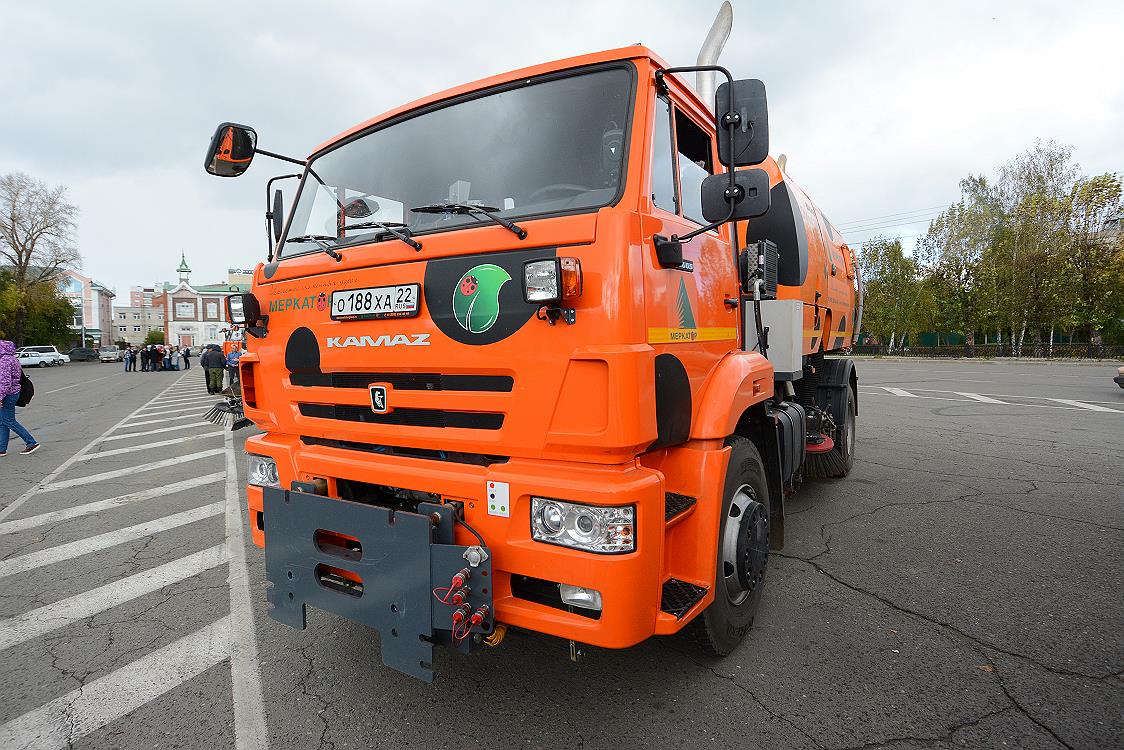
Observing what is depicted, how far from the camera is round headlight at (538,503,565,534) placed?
213cm

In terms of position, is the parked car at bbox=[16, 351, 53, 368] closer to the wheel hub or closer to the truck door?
the truck door

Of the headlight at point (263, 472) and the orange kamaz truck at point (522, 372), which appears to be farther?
the headlight at point (263, 472)

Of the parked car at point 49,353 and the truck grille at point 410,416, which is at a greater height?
the truck grille at point 410,416

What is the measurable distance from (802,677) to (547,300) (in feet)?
7.12

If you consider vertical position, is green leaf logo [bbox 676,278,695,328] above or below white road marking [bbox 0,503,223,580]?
above

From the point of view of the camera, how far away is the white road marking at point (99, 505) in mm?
5328

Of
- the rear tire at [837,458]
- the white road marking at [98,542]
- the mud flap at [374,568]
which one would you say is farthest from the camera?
the rear tire at [837,458]

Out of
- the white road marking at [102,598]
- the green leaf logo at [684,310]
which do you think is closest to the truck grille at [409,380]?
the green leaf logo at [684,310]

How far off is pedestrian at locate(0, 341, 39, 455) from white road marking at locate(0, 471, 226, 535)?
392 centimetres

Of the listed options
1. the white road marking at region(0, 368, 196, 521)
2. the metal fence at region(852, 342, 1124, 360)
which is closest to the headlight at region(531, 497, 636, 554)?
the white road marking at region(0, 368, 196, 521)

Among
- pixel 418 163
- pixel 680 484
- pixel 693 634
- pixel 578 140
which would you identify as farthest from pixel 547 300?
pixel 693 634

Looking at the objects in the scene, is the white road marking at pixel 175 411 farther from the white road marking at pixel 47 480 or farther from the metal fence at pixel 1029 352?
the metal fence at pixel 1029 352

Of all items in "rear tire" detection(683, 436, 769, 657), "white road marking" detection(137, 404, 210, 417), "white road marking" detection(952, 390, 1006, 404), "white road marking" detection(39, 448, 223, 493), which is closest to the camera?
"rear tire" detection(683, 436, 769, 657)

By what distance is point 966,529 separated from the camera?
4.82 metres
